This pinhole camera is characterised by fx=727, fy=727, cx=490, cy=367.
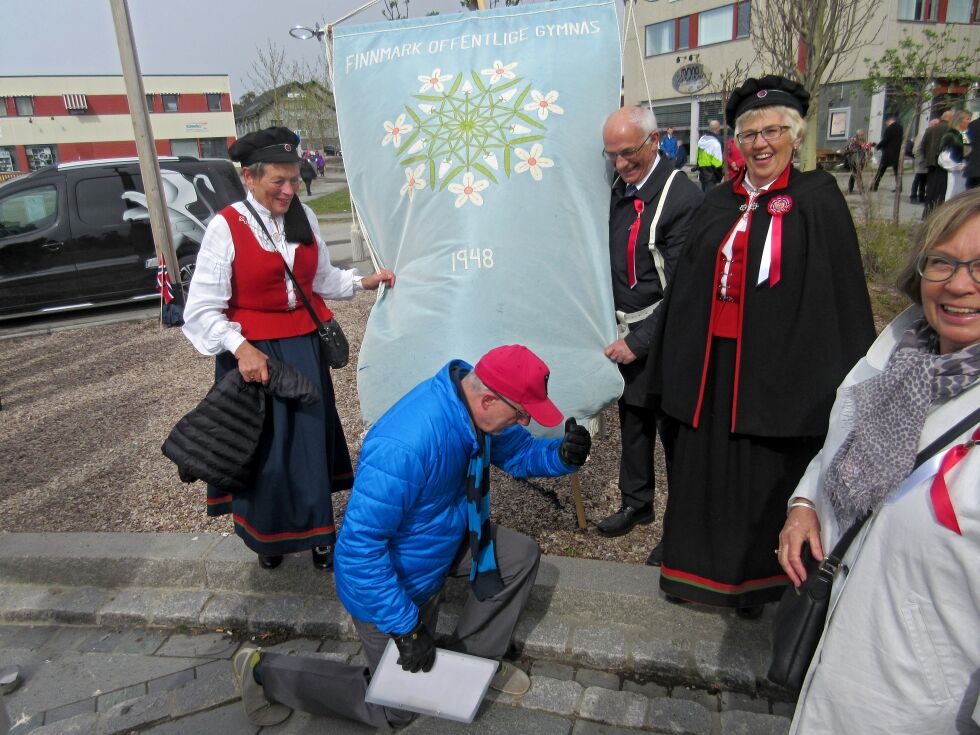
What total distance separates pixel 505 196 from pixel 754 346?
105 cm

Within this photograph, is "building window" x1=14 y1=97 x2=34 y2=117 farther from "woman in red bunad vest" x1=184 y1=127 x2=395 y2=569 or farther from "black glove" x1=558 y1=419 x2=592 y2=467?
"black glove" x1=558 y1=419 x2=592 y2=467

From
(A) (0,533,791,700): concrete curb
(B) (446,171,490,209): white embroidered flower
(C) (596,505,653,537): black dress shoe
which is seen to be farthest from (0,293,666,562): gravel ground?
(B) (446,171,490,209): white embroidered flower

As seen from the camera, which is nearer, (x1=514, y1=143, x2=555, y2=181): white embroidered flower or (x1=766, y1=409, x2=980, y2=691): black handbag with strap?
(x1=766, y1=409, x2=980, y2=691): black handbag with strap

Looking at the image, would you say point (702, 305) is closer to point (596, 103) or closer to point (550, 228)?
point (550, 228)

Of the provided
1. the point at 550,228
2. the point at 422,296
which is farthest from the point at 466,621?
the point at 550,228

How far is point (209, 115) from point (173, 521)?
48.4 metres

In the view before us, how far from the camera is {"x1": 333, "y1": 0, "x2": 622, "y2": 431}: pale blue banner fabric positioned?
8.78 feet

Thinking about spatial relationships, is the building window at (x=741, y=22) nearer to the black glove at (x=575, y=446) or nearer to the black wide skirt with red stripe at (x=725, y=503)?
the black wide skirt with red stripe at (x=725, y=503)

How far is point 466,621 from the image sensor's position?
2.44m

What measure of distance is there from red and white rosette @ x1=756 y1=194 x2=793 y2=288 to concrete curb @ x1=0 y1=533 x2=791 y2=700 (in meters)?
1.26

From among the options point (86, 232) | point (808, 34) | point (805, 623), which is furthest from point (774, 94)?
point (86, 232)

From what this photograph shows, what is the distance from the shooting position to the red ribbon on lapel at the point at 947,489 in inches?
47.3

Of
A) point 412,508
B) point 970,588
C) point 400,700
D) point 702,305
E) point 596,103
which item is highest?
point 596,103

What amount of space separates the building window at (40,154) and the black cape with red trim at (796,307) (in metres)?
49.2
